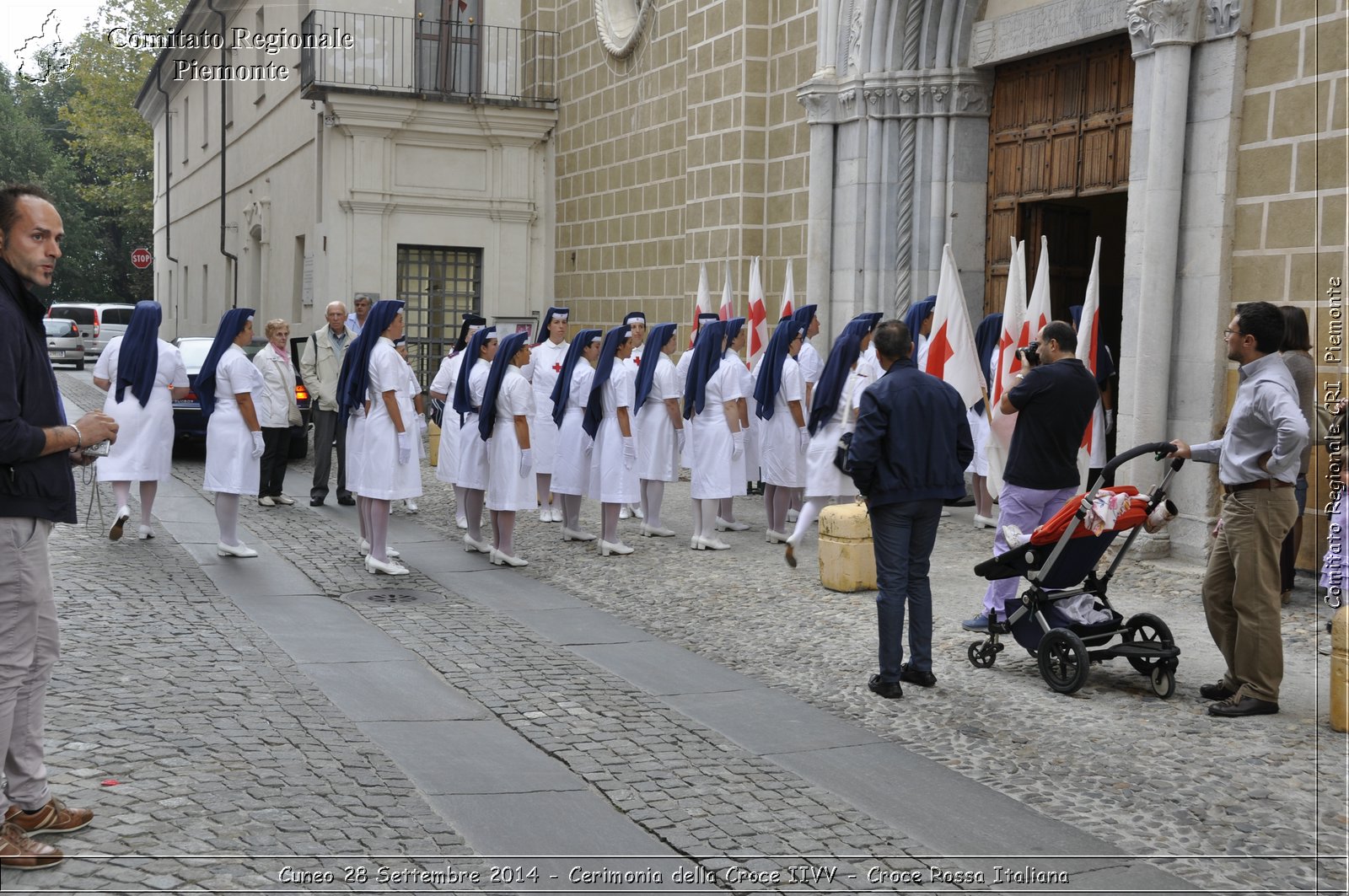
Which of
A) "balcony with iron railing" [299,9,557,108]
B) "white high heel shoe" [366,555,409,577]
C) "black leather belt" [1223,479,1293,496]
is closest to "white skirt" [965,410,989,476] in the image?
"white high heel shoe" [366,555,409,577]

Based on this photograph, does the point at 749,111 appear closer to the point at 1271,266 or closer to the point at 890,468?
the point at 1271,266

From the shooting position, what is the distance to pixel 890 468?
7.26m

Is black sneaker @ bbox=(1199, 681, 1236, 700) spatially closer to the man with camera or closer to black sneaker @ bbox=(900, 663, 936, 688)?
the man with camera

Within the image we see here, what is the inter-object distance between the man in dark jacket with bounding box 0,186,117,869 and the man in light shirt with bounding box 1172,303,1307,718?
506cm

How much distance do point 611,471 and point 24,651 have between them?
743cm

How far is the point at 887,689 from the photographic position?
7.14 metres

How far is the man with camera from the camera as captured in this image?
25.7 ft

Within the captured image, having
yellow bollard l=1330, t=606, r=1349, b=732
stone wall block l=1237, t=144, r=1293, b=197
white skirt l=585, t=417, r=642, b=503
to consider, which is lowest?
yellow bollard l=1330, t=606, r=1349, b=732

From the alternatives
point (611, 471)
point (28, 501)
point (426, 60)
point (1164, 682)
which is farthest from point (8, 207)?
point (426, 60)

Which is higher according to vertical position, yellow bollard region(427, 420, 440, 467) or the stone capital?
the stone capital

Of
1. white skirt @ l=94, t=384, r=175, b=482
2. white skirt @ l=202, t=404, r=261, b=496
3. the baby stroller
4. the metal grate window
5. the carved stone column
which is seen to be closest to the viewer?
the baby stroller

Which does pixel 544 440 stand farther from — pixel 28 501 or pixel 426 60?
pixel 426 60

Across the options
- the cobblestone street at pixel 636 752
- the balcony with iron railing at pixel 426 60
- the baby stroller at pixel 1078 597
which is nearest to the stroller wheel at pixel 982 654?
the cobblestone street at pixel 636 752

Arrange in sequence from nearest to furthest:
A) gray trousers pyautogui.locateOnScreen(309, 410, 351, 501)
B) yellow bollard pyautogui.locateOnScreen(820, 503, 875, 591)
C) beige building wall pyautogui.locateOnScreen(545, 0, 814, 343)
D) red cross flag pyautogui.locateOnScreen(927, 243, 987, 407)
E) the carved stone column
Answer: yellow bollard pyautogui.locateOnScreen(820, 503, 875, 591) < the carved stone column < red cross flag pyautogui.locateOnScreen(927, 243, 987, 407) < gray trousers pyautogui.locateOnScreen(309, 410, 351, 501) < beige building wall pyautogui.locateOnScreen(545, 0, 814, 343)
